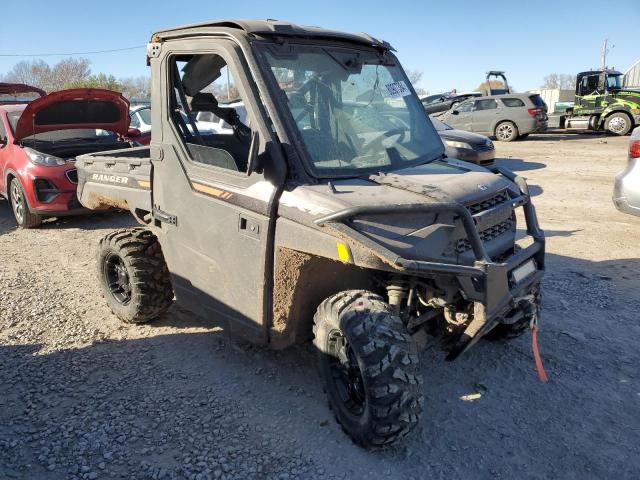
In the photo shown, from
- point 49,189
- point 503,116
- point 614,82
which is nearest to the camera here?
point 49,189

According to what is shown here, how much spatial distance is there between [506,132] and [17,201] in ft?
54.1

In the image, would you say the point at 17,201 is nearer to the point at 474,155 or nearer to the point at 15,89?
the point at 15,89

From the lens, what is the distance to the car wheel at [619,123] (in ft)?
65.3

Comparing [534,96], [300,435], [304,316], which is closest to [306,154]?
[304,316]

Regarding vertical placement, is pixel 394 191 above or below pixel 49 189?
above

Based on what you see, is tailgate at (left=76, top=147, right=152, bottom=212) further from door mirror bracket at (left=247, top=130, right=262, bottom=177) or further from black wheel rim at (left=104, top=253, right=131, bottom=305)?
door mirror bracket at (left=247, top=130, right=262, bottom=177)

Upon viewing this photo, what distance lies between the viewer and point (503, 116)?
18.7 m

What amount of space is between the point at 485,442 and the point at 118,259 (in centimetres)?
325

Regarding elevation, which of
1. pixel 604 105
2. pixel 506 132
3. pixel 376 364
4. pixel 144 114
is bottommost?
pixel 376 364

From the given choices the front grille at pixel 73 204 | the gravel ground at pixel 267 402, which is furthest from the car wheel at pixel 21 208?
the gravel ground at pixel 267 402

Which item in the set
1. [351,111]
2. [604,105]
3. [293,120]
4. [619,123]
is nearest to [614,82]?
[604,105]

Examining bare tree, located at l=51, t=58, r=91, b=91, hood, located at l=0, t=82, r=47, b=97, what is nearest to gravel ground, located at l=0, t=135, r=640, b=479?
hood, located at l=0, t=82, r=47, b=97

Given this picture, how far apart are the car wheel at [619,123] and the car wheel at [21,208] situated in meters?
20.5

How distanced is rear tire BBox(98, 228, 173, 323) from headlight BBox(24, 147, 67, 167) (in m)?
3.61
